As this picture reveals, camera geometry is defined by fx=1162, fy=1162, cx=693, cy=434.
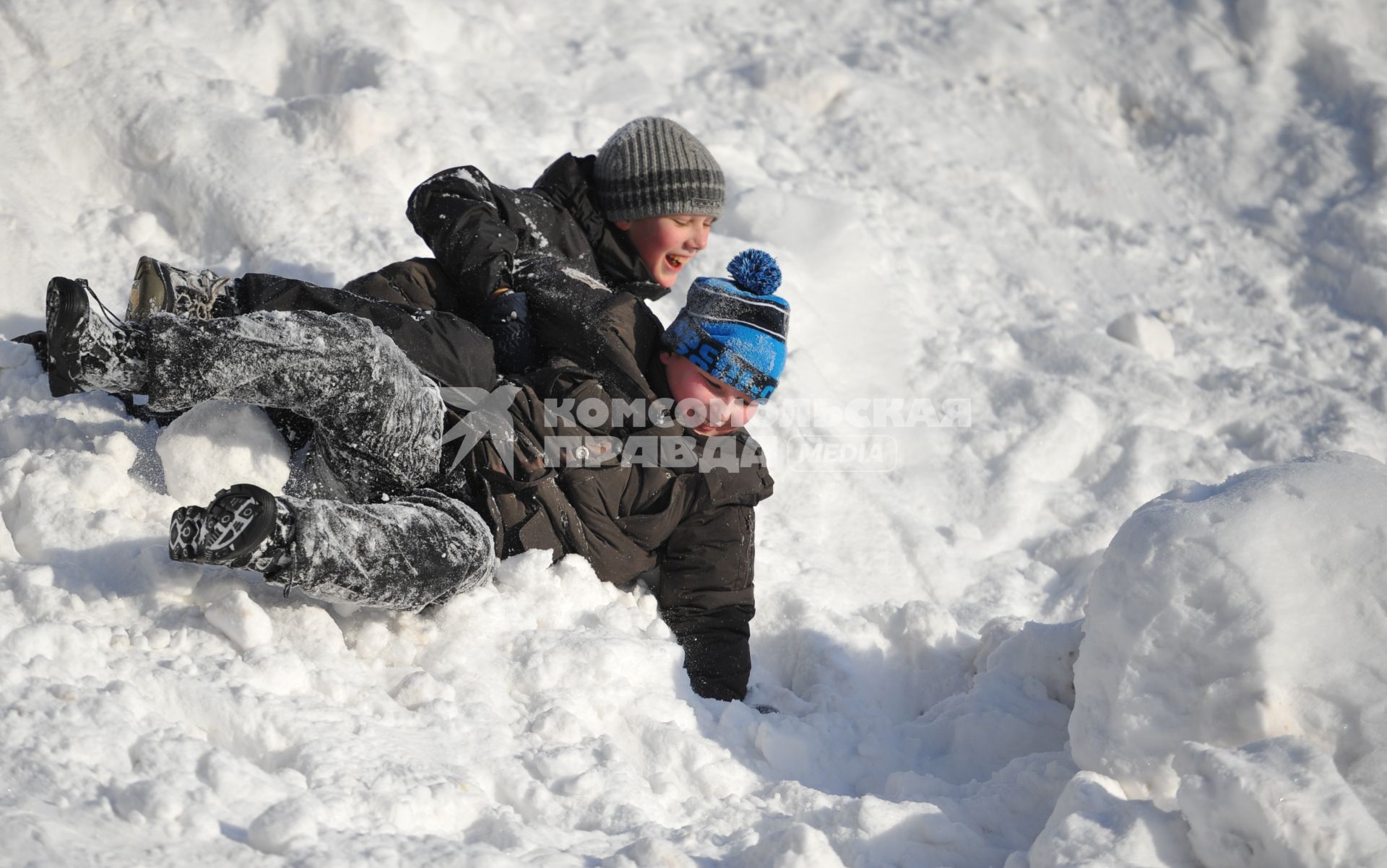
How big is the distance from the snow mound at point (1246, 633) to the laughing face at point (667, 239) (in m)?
1.61

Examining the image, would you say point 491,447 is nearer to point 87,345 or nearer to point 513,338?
point 513,338

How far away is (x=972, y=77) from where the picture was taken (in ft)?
16.1

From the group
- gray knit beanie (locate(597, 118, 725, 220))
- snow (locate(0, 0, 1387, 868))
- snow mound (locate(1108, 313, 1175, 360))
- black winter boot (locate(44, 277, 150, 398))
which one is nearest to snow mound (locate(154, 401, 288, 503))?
snow (locate(0, 0, 1387, 868))

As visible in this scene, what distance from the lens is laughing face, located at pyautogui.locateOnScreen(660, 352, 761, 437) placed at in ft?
8.61

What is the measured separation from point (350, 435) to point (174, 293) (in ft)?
2.15

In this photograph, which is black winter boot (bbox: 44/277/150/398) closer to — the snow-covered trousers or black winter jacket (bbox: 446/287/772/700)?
the snow-covered trousers

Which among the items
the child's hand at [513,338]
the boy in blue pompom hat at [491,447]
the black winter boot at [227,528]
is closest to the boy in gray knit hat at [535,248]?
the child's hand at [513,338]

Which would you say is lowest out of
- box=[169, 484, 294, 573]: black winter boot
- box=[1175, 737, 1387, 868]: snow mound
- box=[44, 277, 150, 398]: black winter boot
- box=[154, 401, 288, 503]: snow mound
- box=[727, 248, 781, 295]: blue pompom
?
box=[1175, 737, 1387, 868]: snow mound

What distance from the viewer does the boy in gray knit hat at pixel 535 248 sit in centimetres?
266

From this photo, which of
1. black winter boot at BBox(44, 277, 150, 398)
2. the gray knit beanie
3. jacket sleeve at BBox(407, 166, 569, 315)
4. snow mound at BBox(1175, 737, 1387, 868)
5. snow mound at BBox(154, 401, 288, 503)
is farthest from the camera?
the gray knit beanie

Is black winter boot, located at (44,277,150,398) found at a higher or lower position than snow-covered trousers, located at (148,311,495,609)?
higher

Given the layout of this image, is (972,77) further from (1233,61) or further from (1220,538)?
(1220,538)

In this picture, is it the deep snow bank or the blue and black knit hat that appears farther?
the blue and black knit hat

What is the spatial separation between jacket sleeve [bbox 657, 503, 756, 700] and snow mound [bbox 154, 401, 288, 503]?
871 mm
